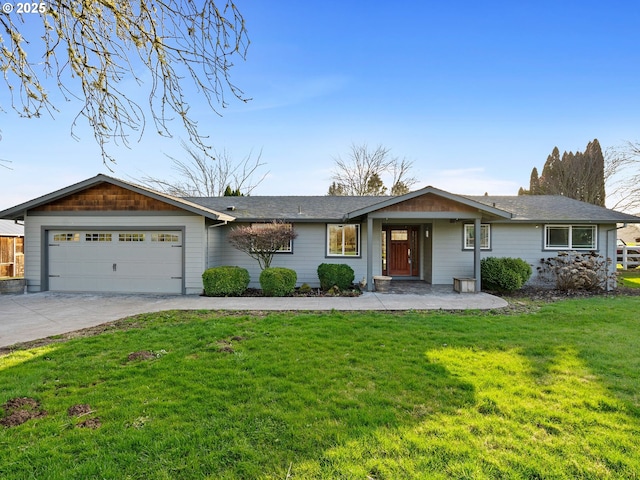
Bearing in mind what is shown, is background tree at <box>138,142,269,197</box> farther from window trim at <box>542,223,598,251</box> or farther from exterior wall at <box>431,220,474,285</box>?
window trim at <box>542,223,598,251</box>

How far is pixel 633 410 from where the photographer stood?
3.01 m

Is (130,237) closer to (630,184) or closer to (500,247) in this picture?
(500,247)

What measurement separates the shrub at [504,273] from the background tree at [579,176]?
23601 mm

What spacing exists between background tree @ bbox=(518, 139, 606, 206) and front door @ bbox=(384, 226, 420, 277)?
23382 millimetres

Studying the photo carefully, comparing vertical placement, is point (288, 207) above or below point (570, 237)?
above

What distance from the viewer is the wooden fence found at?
1573 cm

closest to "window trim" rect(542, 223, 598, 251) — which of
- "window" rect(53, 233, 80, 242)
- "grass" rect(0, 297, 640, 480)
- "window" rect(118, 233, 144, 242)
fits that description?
"grass" rect(0, 297, 640, 480)

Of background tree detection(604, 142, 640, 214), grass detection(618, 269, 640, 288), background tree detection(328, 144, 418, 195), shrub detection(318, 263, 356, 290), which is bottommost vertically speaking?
grass detection(618, 269, 640, 288)

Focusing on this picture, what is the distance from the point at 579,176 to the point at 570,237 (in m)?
22.8

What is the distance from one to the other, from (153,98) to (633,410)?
5.29 meters

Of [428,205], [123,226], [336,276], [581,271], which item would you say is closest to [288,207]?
[336,276]

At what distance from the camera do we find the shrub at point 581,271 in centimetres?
1044

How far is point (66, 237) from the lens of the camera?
35.3ft

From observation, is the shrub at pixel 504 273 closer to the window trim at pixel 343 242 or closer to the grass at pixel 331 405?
the window trim at pixel 343 242
